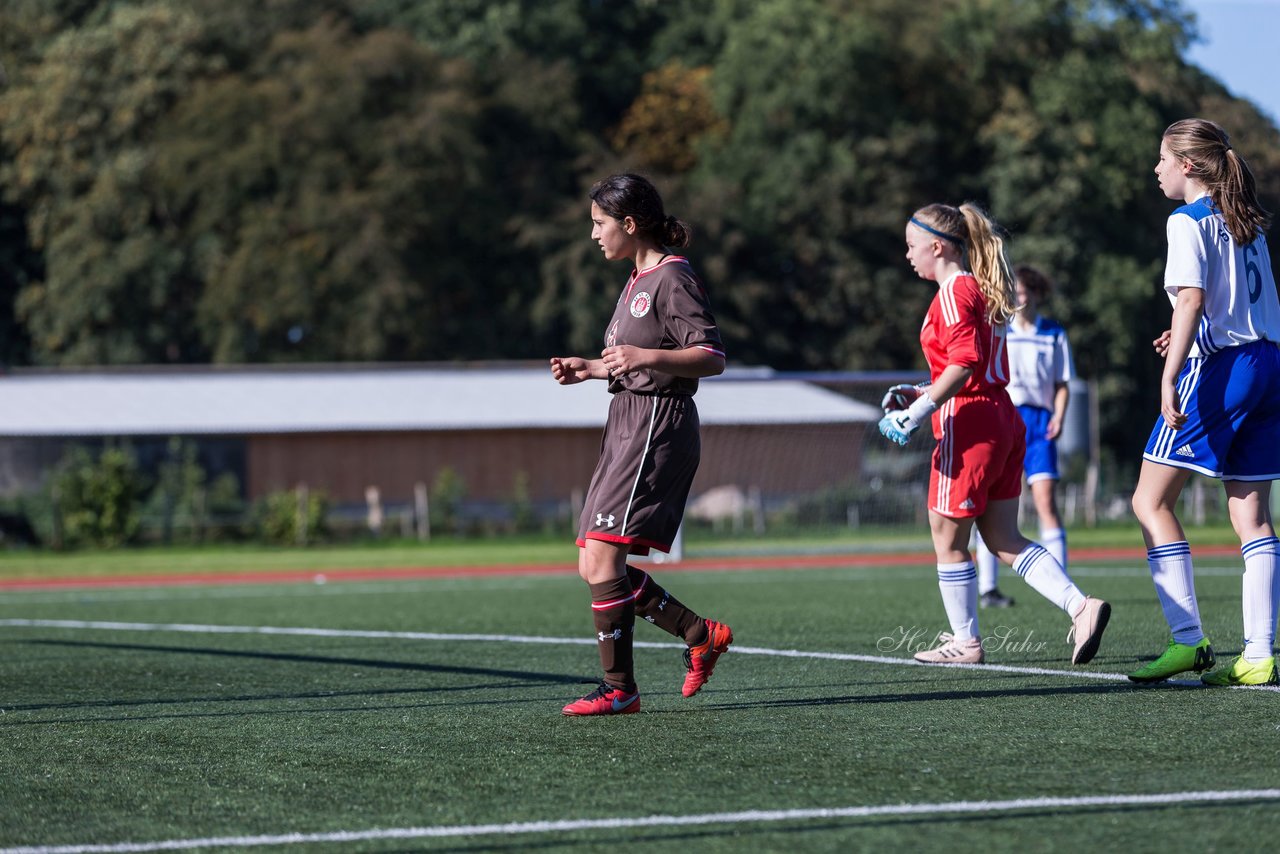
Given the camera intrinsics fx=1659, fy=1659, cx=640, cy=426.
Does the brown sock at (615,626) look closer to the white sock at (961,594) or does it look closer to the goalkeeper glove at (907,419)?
the goalkeeper glove at (907,419)

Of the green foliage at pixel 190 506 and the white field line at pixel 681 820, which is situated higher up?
the white field line at pixel 681 820

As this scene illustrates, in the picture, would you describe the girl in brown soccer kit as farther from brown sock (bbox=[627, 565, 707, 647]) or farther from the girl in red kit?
the girl in red kit

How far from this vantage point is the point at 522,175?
44.5 meters

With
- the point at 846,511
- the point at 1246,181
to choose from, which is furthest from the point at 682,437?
the point at 846,511

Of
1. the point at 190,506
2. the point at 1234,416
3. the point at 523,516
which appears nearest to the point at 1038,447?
the point at 1234,416

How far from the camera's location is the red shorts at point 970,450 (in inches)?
262

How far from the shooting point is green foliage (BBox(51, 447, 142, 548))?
28922 millimetres

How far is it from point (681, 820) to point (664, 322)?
229 centimetres

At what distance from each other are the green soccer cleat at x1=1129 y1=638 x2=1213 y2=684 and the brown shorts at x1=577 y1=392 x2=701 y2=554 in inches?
74.1

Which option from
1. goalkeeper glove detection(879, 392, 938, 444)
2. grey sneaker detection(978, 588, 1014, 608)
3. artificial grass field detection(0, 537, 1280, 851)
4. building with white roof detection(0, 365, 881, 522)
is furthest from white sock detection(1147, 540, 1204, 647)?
building with white roof detection(0, 365, 881, 522)

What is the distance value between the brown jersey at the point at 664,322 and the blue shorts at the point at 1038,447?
4.65 meters

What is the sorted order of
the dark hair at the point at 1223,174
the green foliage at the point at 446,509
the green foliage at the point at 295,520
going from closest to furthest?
the dark hair at the point at 1223,174
the green foliage at the point at 295,520
the green foliage at the point at 446,509

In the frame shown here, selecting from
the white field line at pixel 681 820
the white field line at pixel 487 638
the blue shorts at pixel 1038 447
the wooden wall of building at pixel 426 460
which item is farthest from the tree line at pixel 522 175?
the white field line at pixel 681 820

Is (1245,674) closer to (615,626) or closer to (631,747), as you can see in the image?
(615,626)
